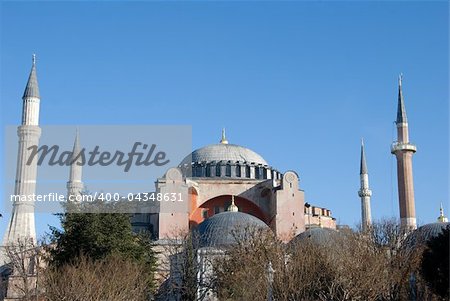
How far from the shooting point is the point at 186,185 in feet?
110

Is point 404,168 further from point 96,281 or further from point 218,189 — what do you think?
point 96,281

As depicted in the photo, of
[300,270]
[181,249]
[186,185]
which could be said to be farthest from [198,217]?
[300,270]

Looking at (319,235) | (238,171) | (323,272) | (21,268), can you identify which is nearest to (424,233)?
(319,235)

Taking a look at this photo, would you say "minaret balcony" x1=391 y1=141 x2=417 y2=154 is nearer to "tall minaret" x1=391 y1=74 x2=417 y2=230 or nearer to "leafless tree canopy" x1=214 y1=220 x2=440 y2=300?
"tall minaret" x1=391 y1=74 x2=417 y2=230

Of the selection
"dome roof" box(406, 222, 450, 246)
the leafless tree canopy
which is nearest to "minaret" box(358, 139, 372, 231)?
"dome roof" box(406, 222, 450, 246)

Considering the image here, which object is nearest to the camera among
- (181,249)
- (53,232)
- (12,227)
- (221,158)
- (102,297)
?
(102,297)

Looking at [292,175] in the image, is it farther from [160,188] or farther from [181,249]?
[181,249]

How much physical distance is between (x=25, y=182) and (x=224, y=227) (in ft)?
33.6

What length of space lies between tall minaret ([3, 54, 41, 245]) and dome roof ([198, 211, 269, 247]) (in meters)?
8.78

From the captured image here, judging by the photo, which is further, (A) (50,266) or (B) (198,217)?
(B) (198,217)

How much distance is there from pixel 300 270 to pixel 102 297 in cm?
521

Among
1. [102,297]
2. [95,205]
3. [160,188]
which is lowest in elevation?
[102,297]

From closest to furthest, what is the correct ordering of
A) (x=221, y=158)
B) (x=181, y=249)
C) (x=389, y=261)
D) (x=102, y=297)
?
(x=102, y=297) → (x=389, y=261) → (x=181, y=249) → (x=221, y=158)

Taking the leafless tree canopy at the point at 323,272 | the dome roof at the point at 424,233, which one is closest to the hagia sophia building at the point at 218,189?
the dome roof at the point at 424,233
